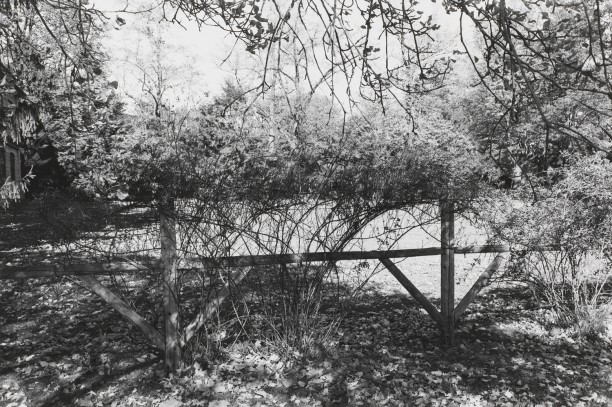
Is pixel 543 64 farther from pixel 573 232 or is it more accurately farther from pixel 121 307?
pixel 121 307

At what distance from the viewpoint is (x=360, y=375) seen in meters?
4.24

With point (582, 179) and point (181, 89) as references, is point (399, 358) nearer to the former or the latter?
point (582, 179)

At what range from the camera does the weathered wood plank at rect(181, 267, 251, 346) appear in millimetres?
4281

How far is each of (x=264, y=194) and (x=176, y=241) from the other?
2.81 feet

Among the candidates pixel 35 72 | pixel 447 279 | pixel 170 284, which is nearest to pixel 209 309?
pixel 170 284

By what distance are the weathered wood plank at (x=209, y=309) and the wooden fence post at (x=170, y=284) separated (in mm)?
99

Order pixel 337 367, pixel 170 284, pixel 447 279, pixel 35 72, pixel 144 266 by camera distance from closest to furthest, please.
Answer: pixel 170 284, pixel 144 266, pixel 337 367, pixel 447 279, pixel 35 72

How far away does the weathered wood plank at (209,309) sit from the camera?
428 cm

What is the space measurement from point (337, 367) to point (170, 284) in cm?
164

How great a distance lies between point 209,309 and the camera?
4.28m

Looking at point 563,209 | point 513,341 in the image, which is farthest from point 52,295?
point 563,209

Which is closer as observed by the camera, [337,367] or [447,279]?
[337,367]

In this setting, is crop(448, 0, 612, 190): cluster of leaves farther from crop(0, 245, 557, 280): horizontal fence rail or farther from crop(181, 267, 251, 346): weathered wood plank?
crop(181, 267, 251, 346): weathered wood plank

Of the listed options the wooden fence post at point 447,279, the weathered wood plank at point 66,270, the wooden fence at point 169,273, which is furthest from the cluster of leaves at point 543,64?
the weathered wood plank at point 66,270
